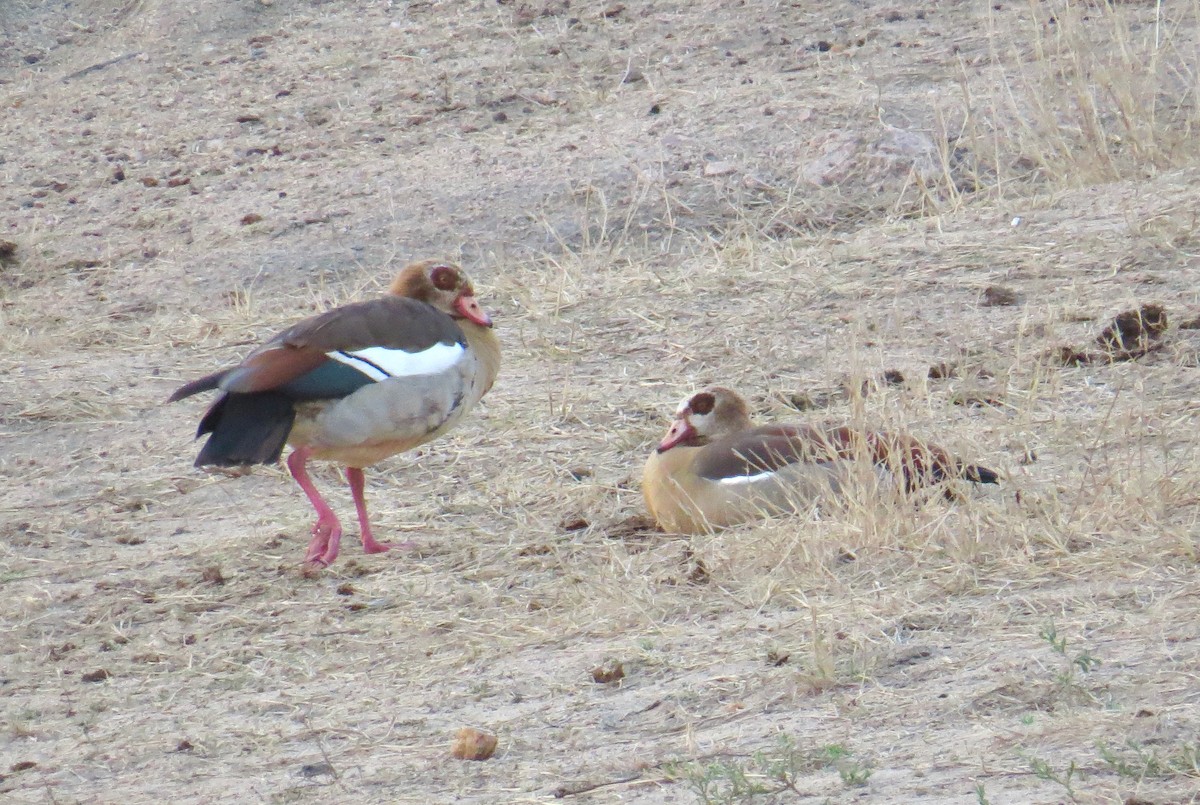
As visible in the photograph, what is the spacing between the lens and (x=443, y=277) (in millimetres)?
6617

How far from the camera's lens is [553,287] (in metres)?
8.55

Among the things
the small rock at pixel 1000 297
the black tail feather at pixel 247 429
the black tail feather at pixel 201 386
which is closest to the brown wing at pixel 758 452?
the black tail feather at pixel 247 429

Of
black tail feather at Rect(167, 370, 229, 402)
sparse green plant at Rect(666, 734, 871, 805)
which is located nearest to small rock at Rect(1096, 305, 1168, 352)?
black tail feather at Rect(167, 370, 229, 402)

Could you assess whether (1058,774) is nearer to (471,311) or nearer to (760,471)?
(760,471)

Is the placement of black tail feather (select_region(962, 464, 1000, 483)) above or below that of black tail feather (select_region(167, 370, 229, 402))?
below

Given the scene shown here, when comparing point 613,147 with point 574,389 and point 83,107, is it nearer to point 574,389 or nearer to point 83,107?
point 574,389

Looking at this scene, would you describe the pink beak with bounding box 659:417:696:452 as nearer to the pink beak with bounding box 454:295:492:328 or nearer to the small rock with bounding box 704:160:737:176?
the pink beak with bounding box 454:295:492:328

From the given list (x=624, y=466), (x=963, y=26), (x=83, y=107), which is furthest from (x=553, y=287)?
(x=83, y=107)

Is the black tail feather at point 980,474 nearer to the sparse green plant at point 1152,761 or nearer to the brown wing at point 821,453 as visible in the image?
the brown wing at point 821,453

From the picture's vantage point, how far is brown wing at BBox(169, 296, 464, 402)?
5.54m

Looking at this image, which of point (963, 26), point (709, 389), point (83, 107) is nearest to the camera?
point (709, 389)

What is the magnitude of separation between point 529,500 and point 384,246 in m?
3.88

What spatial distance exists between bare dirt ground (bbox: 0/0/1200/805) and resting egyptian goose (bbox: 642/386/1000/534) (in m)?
0.17

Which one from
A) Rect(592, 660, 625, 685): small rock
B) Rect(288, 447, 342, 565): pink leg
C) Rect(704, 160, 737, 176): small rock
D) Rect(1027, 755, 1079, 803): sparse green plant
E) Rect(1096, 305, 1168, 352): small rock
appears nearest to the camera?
Rect(1027, 755, 1079, 803): sparse green plant
